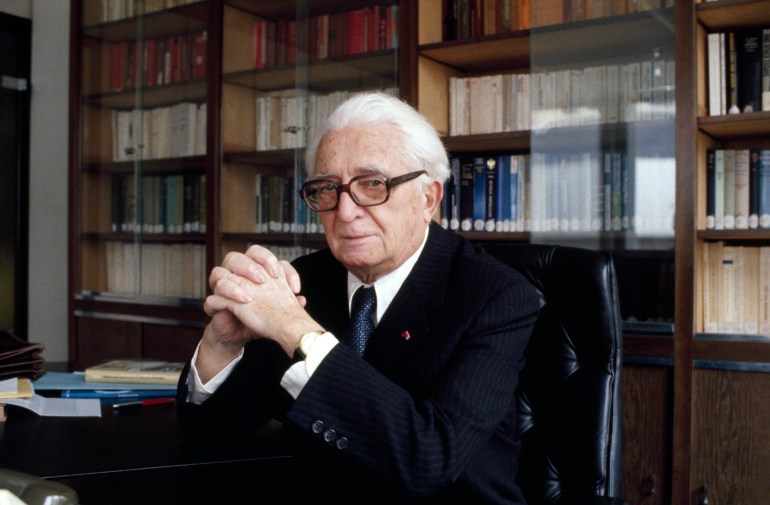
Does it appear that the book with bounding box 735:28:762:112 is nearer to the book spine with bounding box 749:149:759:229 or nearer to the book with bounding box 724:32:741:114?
the book with bounding box 724:32:741:114

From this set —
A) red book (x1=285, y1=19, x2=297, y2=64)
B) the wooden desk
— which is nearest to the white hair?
the wooden desk

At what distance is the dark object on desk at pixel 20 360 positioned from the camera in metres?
1.43

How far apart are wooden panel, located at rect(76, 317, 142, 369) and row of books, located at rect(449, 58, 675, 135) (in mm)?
1947

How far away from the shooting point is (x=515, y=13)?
9.20ft

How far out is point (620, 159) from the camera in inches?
103

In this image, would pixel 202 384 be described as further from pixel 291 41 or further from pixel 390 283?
pixel 291 41

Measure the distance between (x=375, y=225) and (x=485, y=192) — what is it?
5.18ft

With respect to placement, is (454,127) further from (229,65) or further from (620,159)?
(229,65)

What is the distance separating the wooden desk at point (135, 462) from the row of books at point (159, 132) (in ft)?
8.00

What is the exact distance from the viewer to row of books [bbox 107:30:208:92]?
144 inches

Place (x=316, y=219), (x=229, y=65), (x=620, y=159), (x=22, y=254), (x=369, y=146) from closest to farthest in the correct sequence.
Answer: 1. (x=369, y=146)
2. (x=620, y=159)
3. (x=316, y=219)
4. (x=229, y=65)
5. (x=22, y=254)

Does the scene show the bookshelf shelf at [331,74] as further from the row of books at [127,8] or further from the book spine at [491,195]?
the row of books at [127,8]

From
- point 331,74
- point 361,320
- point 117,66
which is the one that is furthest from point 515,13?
point 117,66

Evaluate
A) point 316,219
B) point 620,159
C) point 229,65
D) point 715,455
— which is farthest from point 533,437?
point 229,65
